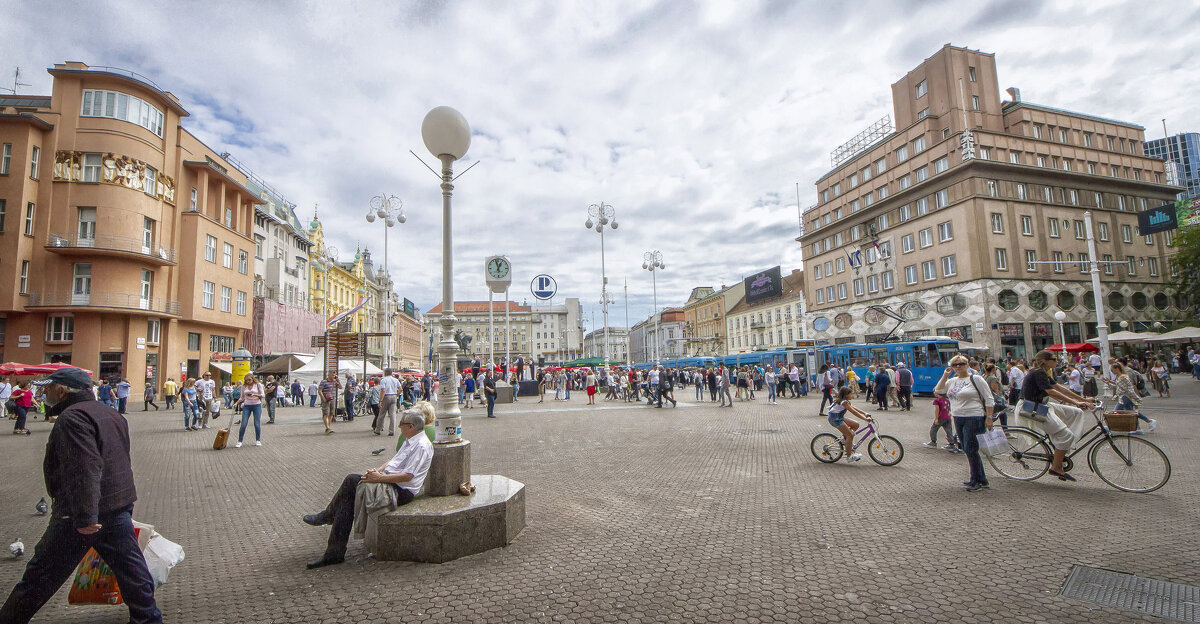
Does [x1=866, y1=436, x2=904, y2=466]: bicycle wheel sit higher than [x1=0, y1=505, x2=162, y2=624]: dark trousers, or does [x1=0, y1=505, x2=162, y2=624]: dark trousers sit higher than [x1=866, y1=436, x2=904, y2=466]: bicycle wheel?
[x1=0, y1=505, x2=162, y2=624]: dark trousers

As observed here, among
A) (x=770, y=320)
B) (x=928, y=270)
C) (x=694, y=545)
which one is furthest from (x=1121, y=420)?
(x=770, y=320)

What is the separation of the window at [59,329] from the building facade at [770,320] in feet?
204

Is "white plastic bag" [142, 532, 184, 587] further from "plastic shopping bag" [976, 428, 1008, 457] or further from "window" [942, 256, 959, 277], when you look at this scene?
"window" [942, 256, 959, 277]

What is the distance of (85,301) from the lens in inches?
1075

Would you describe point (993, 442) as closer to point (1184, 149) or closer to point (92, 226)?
point (92, 226)

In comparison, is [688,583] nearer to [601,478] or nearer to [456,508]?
[456,508]

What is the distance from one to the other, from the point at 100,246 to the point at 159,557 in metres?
33.1

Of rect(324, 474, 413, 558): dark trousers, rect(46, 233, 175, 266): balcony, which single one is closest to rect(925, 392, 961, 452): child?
rect(324, 474, 413, 558): dark trousers

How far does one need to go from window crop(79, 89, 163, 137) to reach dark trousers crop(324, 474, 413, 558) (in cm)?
3512

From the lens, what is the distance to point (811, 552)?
4.75 meters

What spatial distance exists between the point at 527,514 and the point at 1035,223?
152ft

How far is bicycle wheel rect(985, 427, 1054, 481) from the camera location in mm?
7172

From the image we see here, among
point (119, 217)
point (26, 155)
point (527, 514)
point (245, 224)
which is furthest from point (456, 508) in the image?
point (245, 224)

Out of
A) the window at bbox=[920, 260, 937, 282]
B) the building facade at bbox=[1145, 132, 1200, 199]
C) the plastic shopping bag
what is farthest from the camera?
the building facade at bbox=[1145, 132, 1200, 199]
